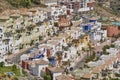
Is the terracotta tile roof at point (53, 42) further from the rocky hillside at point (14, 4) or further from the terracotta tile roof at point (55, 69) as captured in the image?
the rocky hillside at point (14, 4)

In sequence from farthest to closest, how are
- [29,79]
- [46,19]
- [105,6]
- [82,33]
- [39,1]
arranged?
[105,6] < [39,1] < [46,19] < [82,33] < [29,79]

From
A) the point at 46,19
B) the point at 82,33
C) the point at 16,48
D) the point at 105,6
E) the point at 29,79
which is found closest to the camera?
the point at 29,79

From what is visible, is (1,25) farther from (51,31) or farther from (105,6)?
(105,6)

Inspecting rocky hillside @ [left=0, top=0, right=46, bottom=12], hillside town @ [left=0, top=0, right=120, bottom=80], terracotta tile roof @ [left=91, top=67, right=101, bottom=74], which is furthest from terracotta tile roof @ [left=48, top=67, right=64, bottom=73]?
rocky hillside @ [left=0, top=0, right=46, bottom=12]

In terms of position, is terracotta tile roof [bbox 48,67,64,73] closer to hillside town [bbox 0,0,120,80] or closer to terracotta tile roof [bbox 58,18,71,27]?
hillside town [bbox 0,0,120,80]

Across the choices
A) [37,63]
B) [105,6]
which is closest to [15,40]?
[37,63]

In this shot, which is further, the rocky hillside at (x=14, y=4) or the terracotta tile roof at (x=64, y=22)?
the rocky hillside at (x=14, y=4)

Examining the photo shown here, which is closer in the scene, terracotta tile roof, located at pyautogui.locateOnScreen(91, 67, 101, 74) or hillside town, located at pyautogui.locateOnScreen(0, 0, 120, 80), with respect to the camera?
hillside town, located at pyautogui.locateOnScreen(0, 0, 120, 80)

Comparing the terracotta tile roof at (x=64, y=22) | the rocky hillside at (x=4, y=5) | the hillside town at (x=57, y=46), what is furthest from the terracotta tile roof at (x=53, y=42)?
the rocky hillside at (x=4, y=5)
